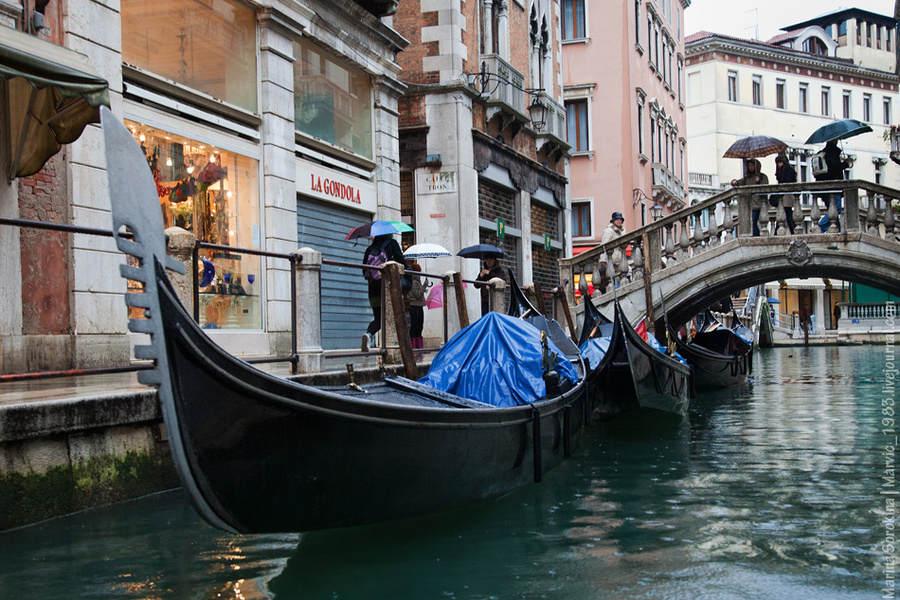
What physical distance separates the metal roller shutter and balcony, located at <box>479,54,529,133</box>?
10.6 feet

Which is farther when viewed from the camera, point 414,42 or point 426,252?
point 414,42

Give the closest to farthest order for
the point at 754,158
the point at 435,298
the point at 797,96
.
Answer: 1. the point at 435,298
2. the point at 754,158
3. the point at 797,96

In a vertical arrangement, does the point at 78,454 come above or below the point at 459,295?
below

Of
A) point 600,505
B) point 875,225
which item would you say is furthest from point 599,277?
point 600,505

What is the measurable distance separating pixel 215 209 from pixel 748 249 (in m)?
6.11

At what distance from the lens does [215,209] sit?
7.86 meters

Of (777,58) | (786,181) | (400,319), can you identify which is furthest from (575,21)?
(777,58)

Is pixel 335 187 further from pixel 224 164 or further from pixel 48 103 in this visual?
pixel 48 103

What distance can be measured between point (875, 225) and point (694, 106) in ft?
76.3

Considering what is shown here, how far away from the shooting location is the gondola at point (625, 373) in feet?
26.8

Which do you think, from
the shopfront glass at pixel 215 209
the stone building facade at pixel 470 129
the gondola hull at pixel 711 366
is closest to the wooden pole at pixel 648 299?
the gondola hull at pixel 711 366

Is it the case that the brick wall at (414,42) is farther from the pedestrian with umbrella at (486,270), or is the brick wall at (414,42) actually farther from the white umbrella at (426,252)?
the white umbrella at (426,252)

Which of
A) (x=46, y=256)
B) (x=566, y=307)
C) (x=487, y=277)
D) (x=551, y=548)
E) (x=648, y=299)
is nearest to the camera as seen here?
(x=551, y=548)

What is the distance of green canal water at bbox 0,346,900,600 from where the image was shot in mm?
3523
